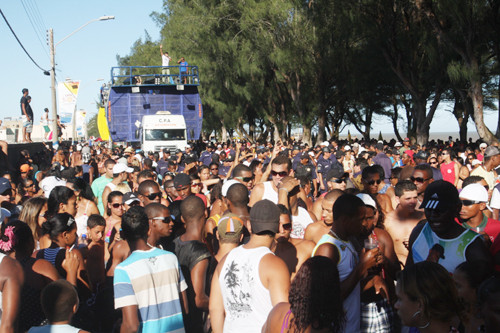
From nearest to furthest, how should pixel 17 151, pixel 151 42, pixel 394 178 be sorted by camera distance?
pixel 394 178 < pixel 17 151 < pixel 151 42

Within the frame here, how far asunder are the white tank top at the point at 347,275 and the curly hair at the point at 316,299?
2.87 feet

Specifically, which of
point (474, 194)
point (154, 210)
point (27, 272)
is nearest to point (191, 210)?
point (154, 210)

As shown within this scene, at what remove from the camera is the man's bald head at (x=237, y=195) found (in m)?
5.84

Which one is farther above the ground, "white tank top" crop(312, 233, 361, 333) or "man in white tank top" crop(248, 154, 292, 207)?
"man in white tank top" crop(248, 154, 292, 207)

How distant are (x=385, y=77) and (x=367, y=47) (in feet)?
13.6

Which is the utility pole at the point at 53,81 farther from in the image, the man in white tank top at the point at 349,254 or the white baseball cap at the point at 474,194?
the man in white tank top at the point at 349,254

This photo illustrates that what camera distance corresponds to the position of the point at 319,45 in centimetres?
2964

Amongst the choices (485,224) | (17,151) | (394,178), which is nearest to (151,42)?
(17,151)

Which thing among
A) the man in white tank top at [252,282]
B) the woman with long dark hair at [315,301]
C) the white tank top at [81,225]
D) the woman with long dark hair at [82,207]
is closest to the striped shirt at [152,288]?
the man in white tank top at [252,282]

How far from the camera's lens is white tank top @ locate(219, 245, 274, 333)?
360 centimetres

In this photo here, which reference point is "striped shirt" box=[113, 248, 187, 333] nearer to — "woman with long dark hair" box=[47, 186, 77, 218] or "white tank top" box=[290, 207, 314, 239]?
"white tank top" box=[290, 207, 314, 239]

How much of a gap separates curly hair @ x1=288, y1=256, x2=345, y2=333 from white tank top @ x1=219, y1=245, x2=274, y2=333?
640mm

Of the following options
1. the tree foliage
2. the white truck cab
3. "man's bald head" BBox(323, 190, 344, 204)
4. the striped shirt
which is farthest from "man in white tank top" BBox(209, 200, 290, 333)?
the white truck cab

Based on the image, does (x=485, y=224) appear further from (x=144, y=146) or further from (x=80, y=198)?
(x=144, y=146)
